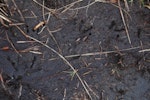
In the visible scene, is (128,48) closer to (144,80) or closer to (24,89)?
(144,80)

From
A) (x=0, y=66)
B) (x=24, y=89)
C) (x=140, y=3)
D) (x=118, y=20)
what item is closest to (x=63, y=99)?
(x=24, y=89)

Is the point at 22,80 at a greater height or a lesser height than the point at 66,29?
lesser

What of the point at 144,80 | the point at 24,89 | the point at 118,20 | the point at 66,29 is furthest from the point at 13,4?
the point at 144,80

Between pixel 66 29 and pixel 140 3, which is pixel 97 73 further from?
pixel 140 3

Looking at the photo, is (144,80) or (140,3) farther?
(140,3)

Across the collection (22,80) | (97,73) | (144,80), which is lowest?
(144,80)

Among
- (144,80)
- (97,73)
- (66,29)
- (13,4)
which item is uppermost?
(13,4)
